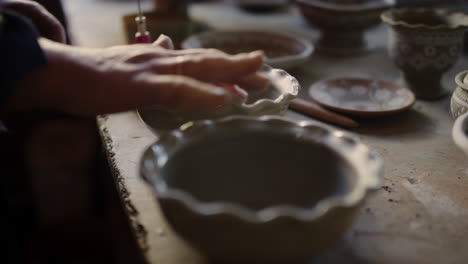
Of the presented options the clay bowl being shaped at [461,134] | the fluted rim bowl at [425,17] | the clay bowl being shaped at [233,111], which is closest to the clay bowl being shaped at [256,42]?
the fluted rim bowl at [425,17]

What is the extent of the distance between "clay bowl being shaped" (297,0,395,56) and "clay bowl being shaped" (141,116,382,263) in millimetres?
997

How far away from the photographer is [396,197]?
33.3 inches

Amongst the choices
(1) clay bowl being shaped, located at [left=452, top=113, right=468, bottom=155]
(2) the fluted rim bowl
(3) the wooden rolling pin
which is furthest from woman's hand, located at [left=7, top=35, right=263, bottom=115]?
(2) the fluted rim bowl

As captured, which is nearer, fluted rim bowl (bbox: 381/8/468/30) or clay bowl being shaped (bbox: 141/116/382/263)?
clay bowl being shaped (bbox: 141/116/382/263)

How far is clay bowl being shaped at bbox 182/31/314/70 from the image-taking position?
4.80ft

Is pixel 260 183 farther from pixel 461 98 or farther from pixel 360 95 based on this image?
pixel 360 95

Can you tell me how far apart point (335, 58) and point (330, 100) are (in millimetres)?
456

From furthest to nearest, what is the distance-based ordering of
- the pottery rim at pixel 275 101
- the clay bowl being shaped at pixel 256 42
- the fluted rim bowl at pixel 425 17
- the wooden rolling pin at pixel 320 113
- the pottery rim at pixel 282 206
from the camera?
the clay bowl being shaped at pixel 256 42
the fluted rim bowl at pixel 425 17
the wooden rolling pin at pixel 320 113
the pottery rim at pixel 275 101
the pottery rim at pixel 282 206

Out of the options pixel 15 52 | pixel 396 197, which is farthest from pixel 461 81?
pixel 15 52

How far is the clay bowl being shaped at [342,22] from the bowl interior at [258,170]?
3.31 ft

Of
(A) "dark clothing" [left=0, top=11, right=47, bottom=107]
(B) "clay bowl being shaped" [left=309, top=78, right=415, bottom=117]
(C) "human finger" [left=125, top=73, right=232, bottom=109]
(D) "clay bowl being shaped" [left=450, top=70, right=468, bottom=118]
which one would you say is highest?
(A) "dark clothing" [left=0, top=11, right=47, bottom=107]

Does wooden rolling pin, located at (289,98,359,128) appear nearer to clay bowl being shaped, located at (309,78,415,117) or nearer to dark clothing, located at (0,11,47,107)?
clay bowl being shaped, located at (309,78,415,117)

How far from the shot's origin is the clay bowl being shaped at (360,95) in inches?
45.6

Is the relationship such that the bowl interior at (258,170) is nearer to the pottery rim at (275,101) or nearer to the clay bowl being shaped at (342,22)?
the pottery rim at (275,101)
